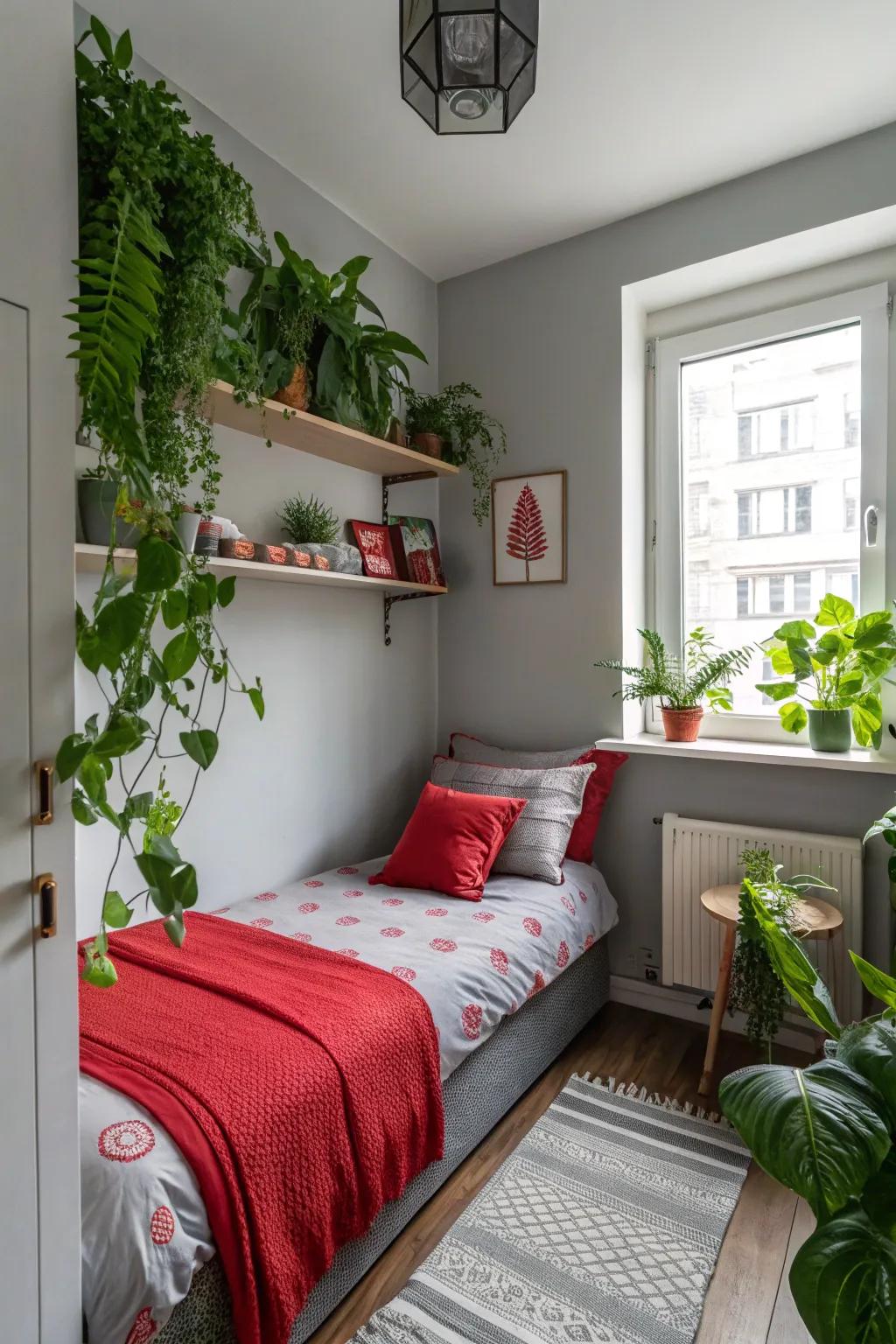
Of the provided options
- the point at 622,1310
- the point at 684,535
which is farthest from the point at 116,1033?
the point at 684,535

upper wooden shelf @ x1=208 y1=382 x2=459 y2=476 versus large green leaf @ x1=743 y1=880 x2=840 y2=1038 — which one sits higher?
upper wooden shelf @ x1=208 y1=382 x2=459 y2=476

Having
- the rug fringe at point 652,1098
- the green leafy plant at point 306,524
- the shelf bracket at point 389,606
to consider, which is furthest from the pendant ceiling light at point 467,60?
the rug fringe at point 652,1098

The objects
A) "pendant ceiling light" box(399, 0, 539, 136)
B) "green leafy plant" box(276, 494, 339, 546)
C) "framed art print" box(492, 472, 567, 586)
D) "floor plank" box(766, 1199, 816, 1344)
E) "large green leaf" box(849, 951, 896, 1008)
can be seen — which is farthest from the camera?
"framed art print" box(492, 472, 567, 586)

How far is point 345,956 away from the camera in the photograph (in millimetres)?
1785

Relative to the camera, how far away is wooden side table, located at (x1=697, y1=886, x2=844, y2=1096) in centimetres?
207

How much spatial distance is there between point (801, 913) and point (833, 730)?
590mm

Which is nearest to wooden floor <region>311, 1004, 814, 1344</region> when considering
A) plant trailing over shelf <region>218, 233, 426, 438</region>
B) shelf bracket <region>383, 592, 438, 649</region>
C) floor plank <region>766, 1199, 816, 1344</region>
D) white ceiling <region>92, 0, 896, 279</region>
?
floor plank <region>766, 1199, 816, 1344</region>

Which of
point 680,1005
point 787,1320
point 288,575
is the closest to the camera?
point 787,1320

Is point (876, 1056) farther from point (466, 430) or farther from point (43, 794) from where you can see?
point (466, 430)

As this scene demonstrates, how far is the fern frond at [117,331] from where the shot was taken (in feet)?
3.44

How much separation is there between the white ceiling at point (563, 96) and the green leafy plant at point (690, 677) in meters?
1.50

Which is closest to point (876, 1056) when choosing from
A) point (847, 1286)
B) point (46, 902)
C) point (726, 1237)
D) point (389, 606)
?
point (847, 1286)

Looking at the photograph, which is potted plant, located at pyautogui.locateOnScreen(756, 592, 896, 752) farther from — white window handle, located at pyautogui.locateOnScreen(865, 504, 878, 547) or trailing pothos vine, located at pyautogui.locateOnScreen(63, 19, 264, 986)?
trailing pothos vine, located at pyautogui.locateOnScreen(63, 19, 264, 986)

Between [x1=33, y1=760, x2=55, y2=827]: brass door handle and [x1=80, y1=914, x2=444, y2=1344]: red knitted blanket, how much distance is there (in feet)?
1.70
